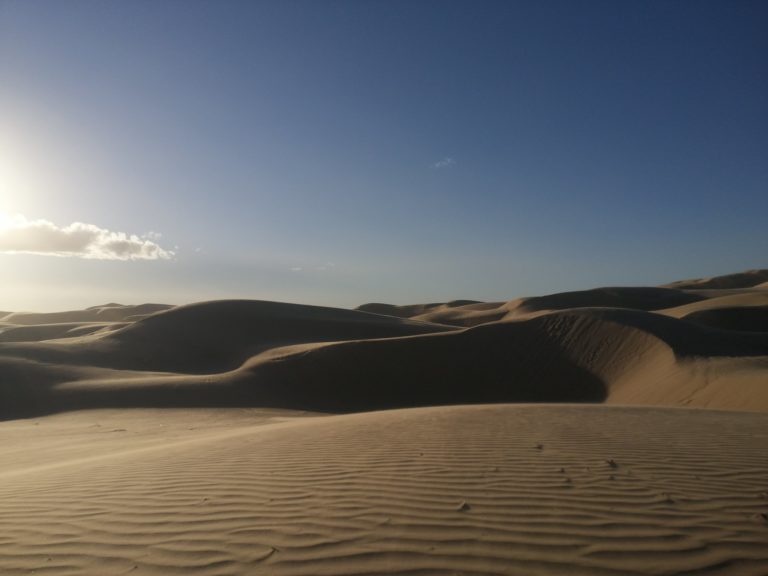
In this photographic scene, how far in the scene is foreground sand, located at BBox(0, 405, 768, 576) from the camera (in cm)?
344

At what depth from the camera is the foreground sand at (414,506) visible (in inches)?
135

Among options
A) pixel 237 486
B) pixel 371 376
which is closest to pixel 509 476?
pixel 237 486

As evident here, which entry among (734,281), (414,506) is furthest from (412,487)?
(734,281)

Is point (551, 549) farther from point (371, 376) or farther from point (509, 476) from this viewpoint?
point (371, 376)

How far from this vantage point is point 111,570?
3506mm

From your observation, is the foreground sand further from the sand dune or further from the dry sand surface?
the sand dune

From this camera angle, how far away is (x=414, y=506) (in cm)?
430

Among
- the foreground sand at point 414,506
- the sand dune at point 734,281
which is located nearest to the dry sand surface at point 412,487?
the foreground sand at point 414,506

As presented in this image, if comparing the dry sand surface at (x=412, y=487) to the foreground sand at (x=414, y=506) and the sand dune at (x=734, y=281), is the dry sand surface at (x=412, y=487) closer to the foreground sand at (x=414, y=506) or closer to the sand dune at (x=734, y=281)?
the foreground sand at (x=414, y=506)

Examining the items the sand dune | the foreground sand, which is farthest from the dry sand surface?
the sand dune

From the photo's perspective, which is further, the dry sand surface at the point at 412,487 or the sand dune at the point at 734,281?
the sand dune at the point at 734,281

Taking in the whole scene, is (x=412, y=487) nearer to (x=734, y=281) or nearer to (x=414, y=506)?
(x=414, y=506)

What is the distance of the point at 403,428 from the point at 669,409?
18.0ft

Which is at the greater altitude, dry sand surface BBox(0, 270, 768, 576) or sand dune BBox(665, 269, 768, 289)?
sand dune BBox(665, 269, 768, 289)
